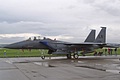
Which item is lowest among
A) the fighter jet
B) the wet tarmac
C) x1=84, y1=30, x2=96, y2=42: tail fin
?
the wet tarmac

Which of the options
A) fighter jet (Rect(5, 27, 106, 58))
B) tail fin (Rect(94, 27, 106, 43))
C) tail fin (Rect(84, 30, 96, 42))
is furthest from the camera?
tail fin (Rect(84, 30, 96, 42))

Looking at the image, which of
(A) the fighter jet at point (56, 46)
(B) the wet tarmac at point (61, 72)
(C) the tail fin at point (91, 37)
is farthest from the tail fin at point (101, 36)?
(B) the wet tarmac at point (61, 72)

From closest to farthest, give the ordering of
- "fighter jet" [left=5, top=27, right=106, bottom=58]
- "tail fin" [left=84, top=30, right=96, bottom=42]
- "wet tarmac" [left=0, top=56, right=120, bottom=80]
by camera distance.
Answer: "wet tarmac" [left=0, top=56, right=120, bottom=80] < "fighter jet" [left=5, top=27, right=106, bottom=58] < "tail fin" [left=84, top=30, right=96, bottom=42]

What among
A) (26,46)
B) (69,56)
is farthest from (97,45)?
(26,46)

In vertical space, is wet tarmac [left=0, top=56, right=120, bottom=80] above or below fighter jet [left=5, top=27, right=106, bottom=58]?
below

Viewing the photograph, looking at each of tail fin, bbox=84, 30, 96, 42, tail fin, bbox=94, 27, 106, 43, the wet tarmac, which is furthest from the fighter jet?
the wet tarmac

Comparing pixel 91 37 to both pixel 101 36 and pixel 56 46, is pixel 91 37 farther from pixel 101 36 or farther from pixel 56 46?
pixel 56 46

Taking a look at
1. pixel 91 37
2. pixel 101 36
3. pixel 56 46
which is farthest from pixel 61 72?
pixel 101 36

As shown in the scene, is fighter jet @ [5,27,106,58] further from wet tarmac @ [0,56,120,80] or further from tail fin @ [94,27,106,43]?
wet tarmac @ [0,56,120,80]

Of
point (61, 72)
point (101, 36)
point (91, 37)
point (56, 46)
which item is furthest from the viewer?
point (91, 37)

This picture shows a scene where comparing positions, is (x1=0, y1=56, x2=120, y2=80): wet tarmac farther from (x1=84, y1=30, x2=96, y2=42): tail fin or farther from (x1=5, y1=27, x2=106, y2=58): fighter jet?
(x1=84, y1=30, x2=96, y2=42): tail fin

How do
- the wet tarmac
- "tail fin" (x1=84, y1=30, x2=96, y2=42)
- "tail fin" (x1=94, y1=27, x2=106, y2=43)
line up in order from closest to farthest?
1. the wet tarmac
2. "tail fin" (x1=94, y1=27, x2=106, y2=43)
3. "tail fin" (x1=84, y1=30, x2=96, y2=42)

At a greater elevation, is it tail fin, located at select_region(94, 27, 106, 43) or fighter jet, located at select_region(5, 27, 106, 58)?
tail fin, located at select_region(94, 27, 106, 43)

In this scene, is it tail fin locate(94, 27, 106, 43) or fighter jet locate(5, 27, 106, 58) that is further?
tail fin locate(94, 27, 106, 43)
